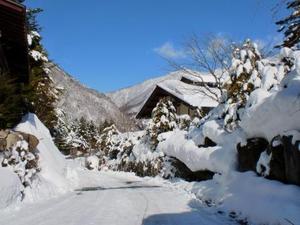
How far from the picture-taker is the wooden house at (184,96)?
35125 mm

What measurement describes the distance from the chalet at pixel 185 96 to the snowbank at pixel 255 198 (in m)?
21.7

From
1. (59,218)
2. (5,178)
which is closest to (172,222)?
(59,218)

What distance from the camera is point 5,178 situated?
11758mm

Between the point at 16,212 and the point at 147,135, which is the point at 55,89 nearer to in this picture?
the point at 147,135

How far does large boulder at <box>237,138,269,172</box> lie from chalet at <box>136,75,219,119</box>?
21768 millimetres

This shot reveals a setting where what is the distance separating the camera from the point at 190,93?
37.4 m

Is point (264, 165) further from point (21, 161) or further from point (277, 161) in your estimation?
point (21, 161)

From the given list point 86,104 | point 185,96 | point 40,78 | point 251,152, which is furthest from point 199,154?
point 86,104

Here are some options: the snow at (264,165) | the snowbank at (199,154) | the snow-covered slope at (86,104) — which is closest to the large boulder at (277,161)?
the snow at (264,165)

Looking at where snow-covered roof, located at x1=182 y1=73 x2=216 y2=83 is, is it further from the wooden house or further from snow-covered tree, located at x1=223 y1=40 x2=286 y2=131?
snow-covered tree, located at x1=223 y1=40 x2=286 y2=131

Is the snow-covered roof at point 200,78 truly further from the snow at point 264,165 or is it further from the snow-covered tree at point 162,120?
the snow at point 264,165

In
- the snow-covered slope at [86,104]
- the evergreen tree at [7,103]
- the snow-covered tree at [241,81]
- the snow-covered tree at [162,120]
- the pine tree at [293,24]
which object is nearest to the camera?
the pine tree at [293,24]

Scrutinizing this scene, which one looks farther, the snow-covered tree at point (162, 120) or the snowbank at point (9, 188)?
the snow-covered tree at point (162, 120)

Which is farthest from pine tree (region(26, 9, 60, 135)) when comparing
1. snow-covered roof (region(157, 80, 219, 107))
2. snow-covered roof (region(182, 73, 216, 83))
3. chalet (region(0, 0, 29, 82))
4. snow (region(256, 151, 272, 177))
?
snow (region(256, 151, 272, 177))
